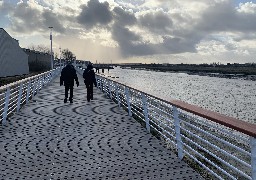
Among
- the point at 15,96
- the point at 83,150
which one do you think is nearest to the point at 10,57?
the point at 15,96

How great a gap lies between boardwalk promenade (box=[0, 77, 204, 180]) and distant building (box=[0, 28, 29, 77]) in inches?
1718

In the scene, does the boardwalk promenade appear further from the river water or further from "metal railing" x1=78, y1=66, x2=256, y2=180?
the river water

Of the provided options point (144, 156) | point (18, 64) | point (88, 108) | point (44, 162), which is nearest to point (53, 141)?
point (44, 162)

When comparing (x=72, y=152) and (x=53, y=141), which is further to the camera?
(x=53, y=141)

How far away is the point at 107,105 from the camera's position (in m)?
16.9

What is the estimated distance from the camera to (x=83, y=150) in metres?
8.28

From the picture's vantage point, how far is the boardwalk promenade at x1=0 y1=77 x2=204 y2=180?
6692 millimetres

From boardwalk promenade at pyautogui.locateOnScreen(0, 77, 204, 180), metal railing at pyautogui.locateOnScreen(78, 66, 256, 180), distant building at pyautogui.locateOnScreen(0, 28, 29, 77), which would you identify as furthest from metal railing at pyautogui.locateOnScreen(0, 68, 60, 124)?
distant building at pyautogui.locateOnScreen(0, 28, 29, 77)

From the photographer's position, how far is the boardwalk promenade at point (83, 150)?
6692 millimetres

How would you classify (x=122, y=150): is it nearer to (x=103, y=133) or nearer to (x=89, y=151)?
(x=89, y=151)

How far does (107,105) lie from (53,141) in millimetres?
7842

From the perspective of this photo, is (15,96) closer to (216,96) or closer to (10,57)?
(10,57)

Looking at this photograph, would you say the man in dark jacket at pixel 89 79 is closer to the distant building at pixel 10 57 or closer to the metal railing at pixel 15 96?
the metal railing at pixel 15 96

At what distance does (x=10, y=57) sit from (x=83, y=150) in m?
53.5
